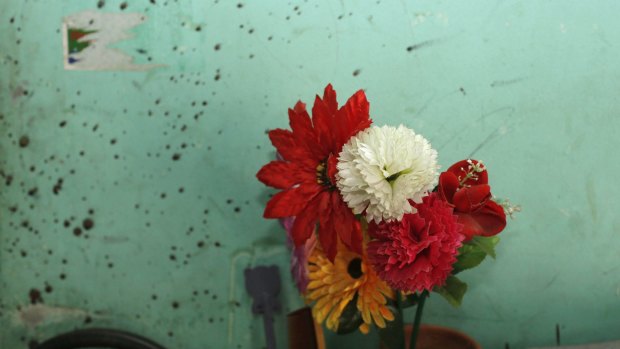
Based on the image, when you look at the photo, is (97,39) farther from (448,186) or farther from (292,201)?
(448,186)

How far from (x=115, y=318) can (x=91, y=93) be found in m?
0.47

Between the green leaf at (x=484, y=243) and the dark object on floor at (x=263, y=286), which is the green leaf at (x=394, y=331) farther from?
the dark object on floor at (x=263, y=286)

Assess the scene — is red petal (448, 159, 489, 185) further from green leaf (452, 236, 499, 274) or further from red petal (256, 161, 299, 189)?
red petal (256, 161, 299, 189)

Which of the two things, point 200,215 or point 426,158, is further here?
point 200,215

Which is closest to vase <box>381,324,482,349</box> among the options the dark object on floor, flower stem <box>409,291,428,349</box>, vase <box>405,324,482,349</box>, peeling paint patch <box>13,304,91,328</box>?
vase <box>405,324,482,349</box>

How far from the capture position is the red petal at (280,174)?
0.80 m

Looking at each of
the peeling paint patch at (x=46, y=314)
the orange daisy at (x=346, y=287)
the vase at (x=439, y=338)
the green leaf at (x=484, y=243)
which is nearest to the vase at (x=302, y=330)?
the orange daisy at (x=346, y=287)

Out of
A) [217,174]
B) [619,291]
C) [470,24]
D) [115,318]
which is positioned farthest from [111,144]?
[619,291]

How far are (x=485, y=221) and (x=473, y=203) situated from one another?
0.04m

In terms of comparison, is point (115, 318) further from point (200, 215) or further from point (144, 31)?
point (144, 31)

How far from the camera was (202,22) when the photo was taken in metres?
1.04

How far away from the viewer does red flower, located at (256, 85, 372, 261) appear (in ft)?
2.54

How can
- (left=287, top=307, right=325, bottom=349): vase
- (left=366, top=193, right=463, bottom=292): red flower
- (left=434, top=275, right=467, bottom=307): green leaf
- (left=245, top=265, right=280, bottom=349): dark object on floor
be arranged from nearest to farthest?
(left=366, top=193, right=463, bottom=292): red flower
(left=434, top=275, right=467, bottom=307): green leaf
(left=287, top=307, right=325, bottom=349): vase
(left=245, top=265, right=280, bottom=349): dark object on floor

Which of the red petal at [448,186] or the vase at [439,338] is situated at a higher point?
the red petal at [448,186]
